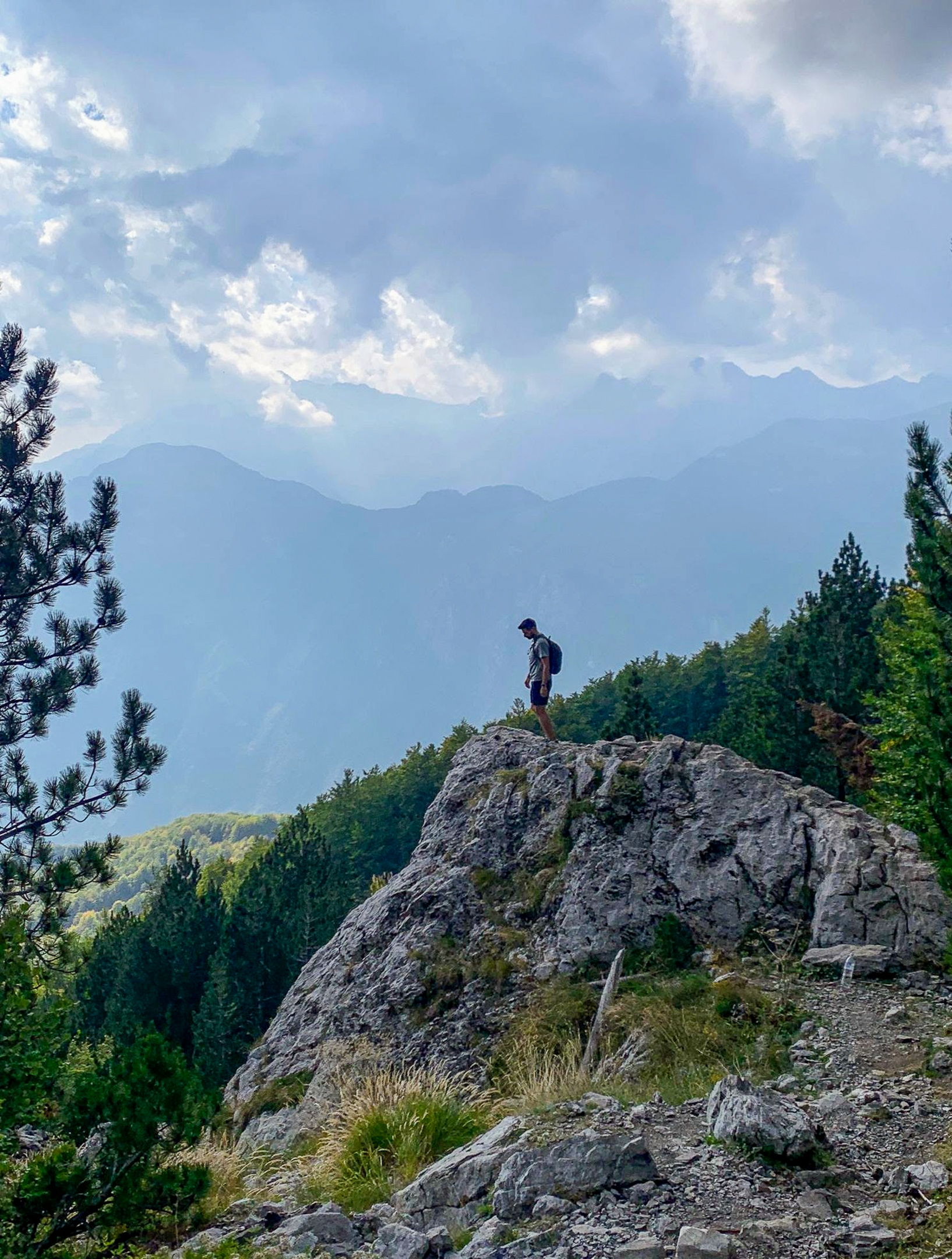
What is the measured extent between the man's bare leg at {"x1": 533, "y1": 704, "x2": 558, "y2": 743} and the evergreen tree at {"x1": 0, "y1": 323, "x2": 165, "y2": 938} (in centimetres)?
681

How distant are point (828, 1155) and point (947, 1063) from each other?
2.16 metres

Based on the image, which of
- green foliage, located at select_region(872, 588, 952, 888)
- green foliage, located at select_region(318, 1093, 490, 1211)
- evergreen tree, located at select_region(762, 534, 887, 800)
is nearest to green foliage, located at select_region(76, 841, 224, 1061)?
evergreen tree, located at select_region(762, 534, 887, 800)

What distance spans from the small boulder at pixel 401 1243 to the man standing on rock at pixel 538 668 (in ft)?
32.3

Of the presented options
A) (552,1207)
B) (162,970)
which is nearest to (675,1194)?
(552,1207)

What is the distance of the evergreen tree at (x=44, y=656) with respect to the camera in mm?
11195

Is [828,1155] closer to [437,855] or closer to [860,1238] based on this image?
[860,1238]

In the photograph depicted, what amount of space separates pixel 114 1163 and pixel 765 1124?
14.5ft

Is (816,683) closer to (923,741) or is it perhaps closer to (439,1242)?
(923,741)

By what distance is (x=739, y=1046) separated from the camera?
29.5 feet

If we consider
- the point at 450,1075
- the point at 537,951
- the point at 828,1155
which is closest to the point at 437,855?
the point at 537,951

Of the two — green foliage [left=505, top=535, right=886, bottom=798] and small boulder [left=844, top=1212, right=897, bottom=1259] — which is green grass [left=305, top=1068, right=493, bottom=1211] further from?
green foliage [left=505, top=535, right=886, bottom=798]

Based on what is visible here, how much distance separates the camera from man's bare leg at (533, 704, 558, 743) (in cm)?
1639

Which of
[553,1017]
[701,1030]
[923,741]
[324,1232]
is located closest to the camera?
[324,1232]

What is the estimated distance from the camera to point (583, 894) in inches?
502
